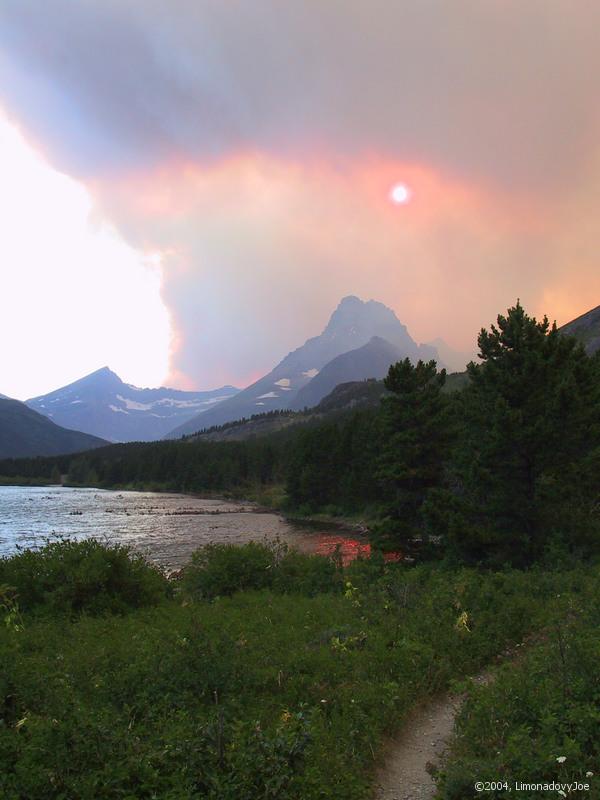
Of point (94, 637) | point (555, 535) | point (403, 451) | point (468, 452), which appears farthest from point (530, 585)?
point (94, 637)

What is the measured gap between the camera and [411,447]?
28219 millimetres

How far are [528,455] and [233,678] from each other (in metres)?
19.4

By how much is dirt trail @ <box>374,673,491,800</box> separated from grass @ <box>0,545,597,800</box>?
0.97ft

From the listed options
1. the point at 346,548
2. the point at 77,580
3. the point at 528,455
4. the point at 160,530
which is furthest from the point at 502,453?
the point at 160,530

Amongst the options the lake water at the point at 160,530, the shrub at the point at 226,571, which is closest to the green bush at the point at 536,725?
the shrub at the point at 226,571

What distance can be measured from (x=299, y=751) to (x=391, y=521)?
23.2 metres

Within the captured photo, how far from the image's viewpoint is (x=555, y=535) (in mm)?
23094

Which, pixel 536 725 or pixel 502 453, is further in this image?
pixel 502 453

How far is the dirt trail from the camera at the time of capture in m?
7.46

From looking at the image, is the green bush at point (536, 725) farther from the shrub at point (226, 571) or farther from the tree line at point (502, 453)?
the tree line at point (502, 453)

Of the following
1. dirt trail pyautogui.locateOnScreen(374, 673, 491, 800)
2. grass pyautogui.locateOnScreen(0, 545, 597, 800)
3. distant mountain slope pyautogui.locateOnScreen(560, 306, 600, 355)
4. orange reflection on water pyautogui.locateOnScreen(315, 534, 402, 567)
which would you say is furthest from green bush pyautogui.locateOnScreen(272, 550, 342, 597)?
distant mountain slope pyautogui.locateOnScreen(560, 306, 600, 355)

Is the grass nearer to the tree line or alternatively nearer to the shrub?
the shrub

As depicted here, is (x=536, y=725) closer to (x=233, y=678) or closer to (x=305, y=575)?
(x=233, y=678)

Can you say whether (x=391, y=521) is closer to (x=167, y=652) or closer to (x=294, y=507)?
→ (x=167, y=652)
